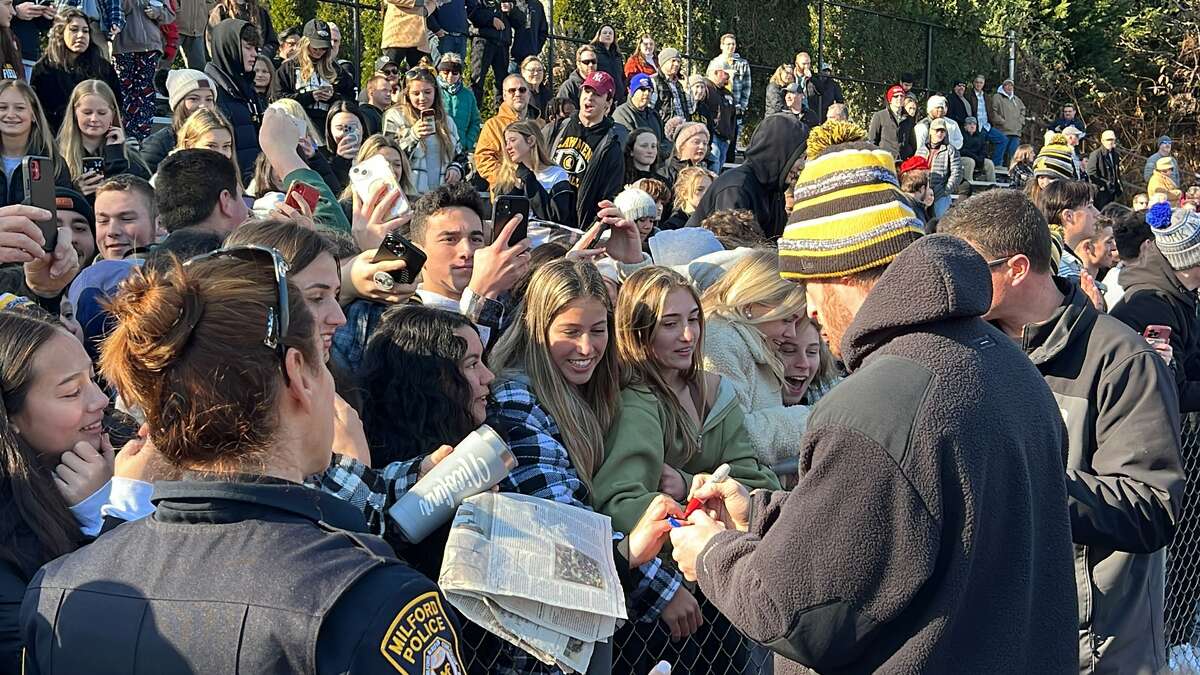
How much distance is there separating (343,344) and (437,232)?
0.85m

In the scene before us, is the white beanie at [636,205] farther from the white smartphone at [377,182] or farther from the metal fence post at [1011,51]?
the metal fence post at [1011,51]

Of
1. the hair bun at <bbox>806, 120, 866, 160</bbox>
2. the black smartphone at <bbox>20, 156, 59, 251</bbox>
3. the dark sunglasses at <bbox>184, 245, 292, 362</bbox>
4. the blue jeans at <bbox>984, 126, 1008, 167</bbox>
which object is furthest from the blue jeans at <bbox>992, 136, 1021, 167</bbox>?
the dark sunglasses at <bbox>184, 245, 292, 362</bbox>

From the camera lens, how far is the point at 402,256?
4.28m

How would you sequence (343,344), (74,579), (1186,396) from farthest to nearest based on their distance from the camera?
(1186,396), (343,344), (74,579)

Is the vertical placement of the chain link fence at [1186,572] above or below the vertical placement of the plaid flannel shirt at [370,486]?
below

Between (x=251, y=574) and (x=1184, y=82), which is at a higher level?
(x=251, y=574)

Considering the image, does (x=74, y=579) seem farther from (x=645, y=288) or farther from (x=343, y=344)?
(x=645, y=288)

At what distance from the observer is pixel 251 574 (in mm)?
1833

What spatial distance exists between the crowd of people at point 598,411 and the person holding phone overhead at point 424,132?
1.72 metres

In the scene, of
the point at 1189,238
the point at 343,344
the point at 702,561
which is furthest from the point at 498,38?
the point at 702,561

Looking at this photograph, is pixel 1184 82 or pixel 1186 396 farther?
pixel 1184 82

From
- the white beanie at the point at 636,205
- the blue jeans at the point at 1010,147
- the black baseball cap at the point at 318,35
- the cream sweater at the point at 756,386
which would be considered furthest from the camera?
the blue jeans at the point at 1010,147

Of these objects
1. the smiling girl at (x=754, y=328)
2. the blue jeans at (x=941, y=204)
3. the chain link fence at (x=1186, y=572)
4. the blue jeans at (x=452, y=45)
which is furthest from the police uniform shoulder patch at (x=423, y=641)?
the blue jeans at (x=941, y=204)

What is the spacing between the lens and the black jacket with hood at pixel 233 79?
31.9ft
